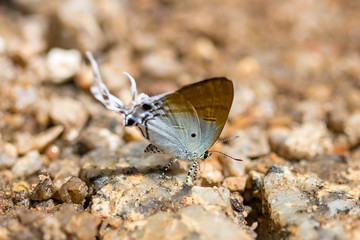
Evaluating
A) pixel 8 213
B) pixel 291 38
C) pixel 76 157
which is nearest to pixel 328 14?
pixel 291 38

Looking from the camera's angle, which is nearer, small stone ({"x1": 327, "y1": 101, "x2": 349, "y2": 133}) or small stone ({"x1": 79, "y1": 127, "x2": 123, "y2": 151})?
small stone ({"x1": 79, "y1": 127, "x2": 123, "y2": 151})

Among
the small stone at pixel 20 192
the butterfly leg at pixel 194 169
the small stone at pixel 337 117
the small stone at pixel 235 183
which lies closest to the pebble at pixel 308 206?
the small stone at pixel 235 183

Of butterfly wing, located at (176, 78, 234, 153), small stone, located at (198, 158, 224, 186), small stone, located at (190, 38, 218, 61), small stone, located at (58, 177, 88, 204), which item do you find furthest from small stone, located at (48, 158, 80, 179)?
small stone, located at (190, 38, 218, 61)

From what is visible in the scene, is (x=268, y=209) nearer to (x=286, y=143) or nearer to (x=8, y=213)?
(x=286, y=143)

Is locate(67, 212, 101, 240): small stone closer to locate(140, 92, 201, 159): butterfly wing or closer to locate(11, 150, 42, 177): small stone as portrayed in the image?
locate(140, 92, 201, 159): butterfly wing

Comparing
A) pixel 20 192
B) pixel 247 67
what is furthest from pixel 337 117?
pixel 20 192

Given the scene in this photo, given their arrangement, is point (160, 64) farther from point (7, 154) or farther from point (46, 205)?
point (46, 205)
